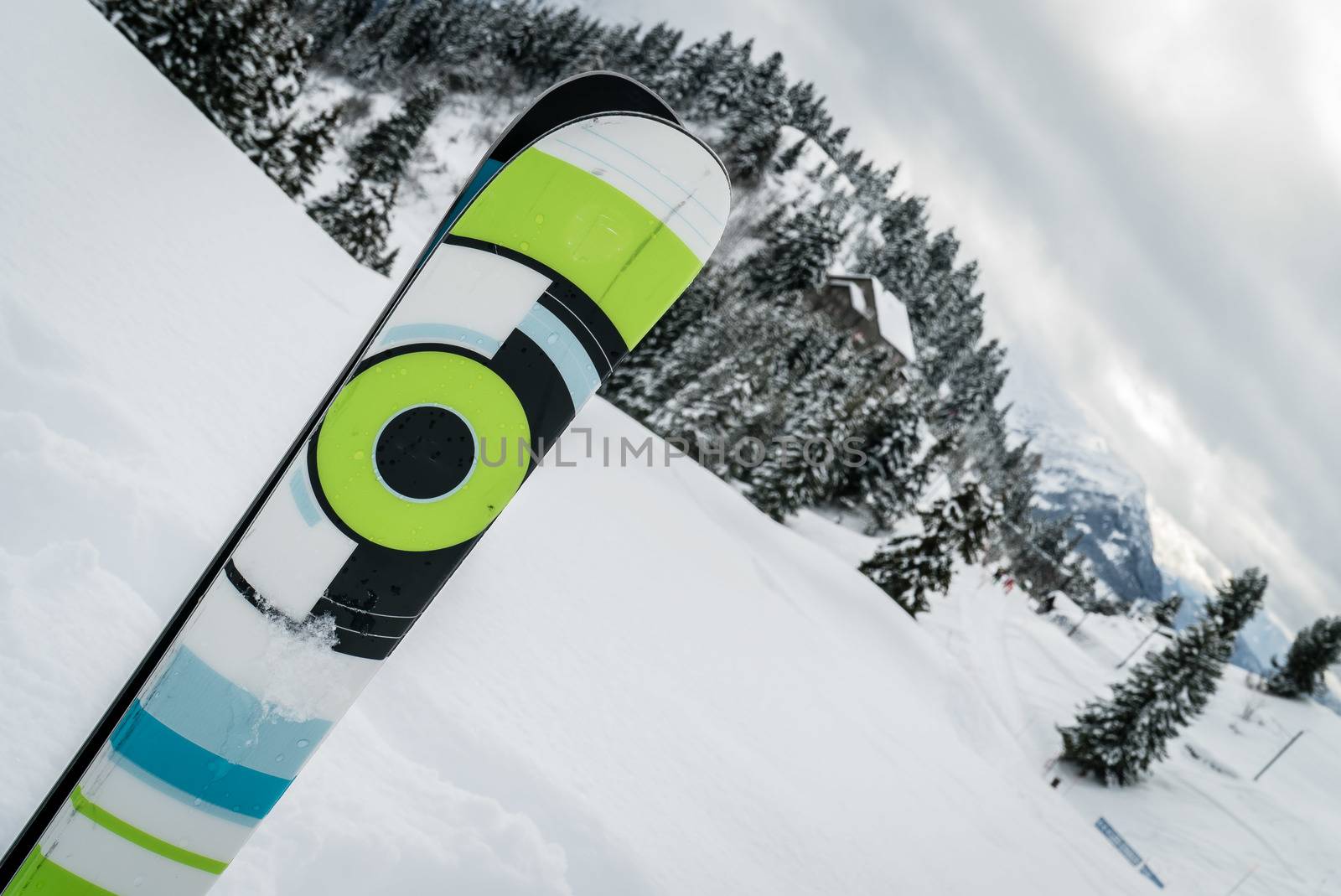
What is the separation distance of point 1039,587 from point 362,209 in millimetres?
54458

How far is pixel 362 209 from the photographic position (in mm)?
19906

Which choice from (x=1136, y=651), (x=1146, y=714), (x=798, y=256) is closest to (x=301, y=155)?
(x=798, y=256)

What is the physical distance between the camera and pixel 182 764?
4.38 ft

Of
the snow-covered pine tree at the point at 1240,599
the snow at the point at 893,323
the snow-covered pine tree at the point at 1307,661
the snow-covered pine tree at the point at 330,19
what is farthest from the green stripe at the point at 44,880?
the snow-covered pine tree at the point at 1307,661

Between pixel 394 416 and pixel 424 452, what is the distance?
11 centimetres

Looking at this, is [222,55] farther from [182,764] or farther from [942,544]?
[942,544]

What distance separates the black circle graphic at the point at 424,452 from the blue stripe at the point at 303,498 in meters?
0.16

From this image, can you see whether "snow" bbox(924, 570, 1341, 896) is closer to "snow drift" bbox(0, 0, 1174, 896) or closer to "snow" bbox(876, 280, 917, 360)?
"snow drift" bbox(0, 0, 1174, 896)

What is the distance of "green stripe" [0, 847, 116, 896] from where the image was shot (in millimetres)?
1258

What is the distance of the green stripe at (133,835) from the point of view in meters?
1.29

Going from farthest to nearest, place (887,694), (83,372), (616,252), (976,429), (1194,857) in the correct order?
(976,429)
(1194,857)
(887,694)
(83,372)
(616,252)

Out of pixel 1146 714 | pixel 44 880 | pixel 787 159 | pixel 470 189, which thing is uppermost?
pixel 787 159

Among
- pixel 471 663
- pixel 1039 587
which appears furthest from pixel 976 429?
pixel 471 663

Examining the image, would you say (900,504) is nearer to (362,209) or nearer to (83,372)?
(362,209)
